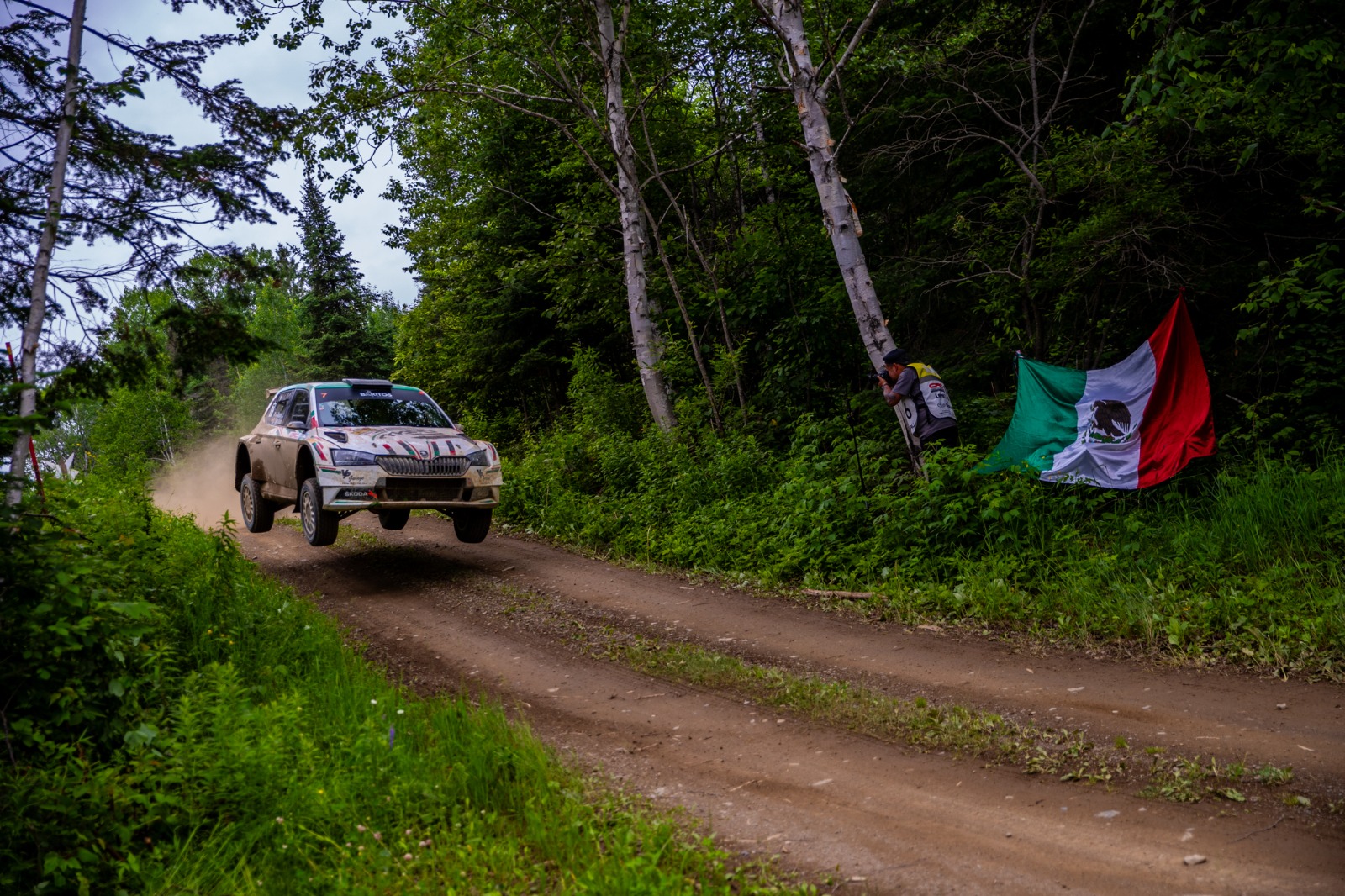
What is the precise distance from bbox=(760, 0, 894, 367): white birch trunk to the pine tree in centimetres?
2645

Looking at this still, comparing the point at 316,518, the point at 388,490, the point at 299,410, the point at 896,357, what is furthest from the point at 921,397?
the point at 299,410

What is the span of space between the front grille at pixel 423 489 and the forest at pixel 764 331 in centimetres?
208

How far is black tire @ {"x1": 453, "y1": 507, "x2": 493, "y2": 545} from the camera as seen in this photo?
11.7 metres

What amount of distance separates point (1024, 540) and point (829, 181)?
16.3 feet

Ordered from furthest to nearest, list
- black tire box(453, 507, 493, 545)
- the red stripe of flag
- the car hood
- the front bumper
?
black tire box(453, 507, 493, 545)
the car hood
the front bumper
the red stripe of flag

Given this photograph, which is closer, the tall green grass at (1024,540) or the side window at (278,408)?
the tall green grass at (1024,540)

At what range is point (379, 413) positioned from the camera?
37.1 ft

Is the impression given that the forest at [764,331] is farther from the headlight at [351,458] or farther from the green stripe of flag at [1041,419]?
the headlight at [351,458]

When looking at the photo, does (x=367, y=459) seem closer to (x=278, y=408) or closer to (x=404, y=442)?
(x=404, y=442)

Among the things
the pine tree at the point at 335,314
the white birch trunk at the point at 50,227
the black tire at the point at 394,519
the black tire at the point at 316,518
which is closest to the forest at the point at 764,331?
the white birch trunk at the point at 50,227

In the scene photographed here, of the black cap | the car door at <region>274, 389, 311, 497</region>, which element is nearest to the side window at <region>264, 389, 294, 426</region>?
the car door at <region>274, 389, 311, 497</region>

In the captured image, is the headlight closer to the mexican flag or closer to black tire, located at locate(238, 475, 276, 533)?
black tire, located at locate(238, 475, 276, 533)

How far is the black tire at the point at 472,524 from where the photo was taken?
1172 cm

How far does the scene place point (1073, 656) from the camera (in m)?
6.88
